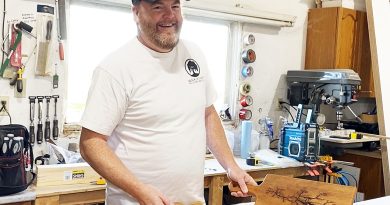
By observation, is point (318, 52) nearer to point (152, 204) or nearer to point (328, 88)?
point (328, 88)

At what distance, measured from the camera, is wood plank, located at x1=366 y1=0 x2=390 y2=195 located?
307 centimetres

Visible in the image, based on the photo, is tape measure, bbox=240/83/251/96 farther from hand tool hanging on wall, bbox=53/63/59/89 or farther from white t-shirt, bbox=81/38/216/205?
white t-shirt, bbox=81/38/216/205

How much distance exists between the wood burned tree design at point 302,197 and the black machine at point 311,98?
1722mm

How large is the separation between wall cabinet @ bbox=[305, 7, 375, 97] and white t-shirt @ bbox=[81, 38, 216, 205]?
2.65 meters

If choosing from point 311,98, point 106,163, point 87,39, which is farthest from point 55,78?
point 311,98

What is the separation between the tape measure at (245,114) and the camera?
3609 millimetres

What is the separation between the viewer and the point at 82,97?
9.65 feet

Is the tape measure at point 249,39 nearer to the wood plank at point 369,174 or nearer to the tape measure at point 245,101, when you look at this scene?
the tape measure at point 245,101

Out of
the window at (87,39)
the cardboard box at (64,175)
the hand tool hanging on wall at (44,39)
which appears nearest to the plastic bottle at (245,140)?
the window at (87,39)

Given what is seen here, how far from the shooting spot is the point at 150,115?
1.49 m

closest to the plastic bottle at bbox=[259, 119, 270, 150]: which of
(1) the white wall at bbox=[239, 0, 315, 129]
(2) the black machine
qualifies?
(1) the white wall at bbox=[239, 0, 315, 129]

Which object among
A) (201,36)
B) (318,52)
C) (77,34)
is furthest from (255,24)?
(77,34)

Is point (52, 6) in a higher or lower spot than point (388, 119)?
higher

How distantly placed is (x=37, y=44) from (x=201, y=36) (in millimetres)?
1374
